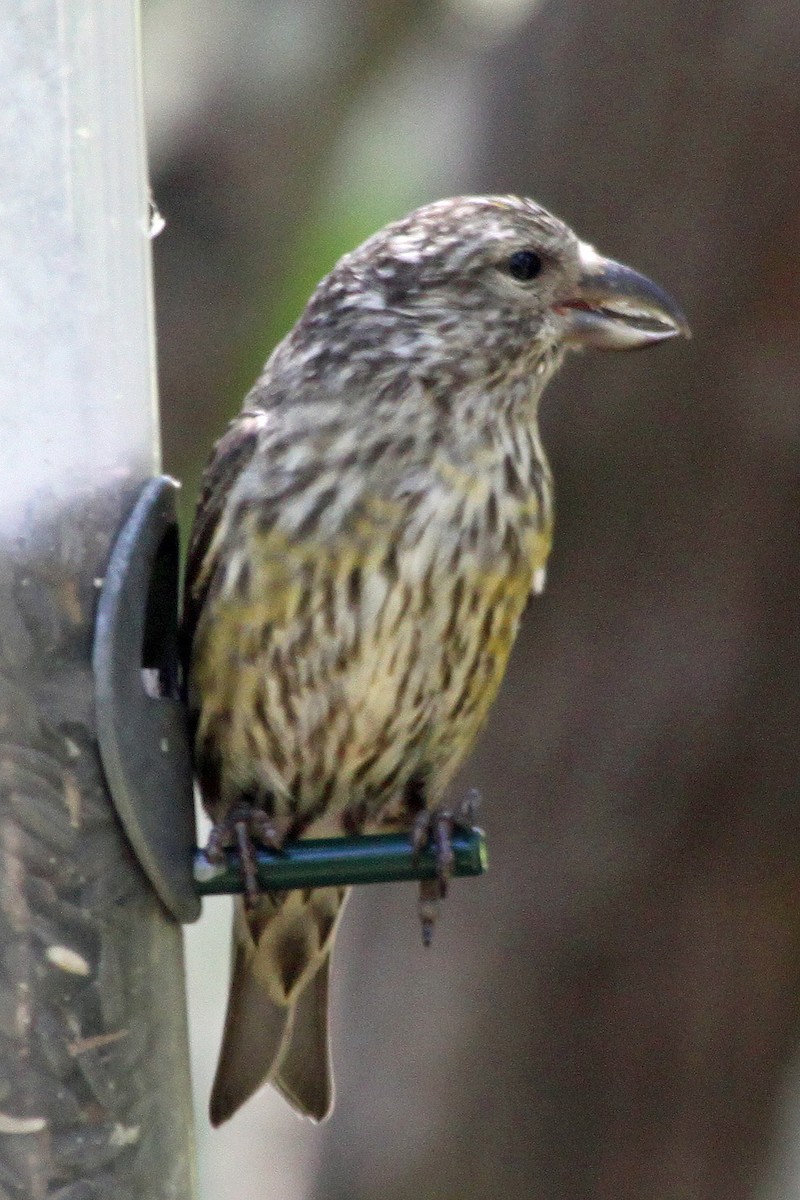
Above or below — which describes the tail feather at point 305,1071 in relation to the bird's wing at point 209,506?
below

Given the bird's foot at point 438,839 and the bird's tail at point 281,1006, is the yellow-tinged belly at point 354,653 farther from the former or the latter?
the bird's tail at point 281,1006

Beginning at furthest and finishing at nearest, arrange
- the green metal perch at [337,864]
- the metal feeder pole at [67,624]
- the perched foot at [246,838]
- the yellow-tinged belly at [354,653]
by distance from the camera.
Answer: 1. the yellow-tinged belly at [354,653]
2. the perched foot at [246,838]
3. the green metal perch at [337,864]
4. the metal feeder pole at [67,624]

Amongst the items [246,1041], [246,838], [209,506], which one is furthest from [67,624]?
[246,1041]

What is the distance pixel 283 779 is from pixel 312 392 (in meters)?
0.69

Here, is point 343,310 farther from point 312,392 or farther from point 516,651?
point 516,651

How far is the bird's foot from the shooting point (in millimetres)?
4324

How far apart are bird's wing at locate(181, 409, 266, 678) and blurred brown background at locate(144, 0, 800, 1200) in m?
1.43

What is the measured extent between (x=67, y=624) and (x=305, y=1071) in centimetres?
126

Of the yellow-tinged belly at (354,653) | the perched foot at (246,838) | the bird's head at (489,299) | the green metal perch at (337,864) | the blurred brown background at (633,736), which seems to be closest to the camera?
the green metal perch at (337,864)

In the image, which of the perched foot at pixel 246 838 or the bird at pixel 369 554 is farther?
the bird at pixel 369 554

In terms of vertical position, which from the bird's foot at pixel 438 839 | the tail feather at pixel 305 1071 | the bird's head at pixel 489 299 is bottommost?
the tail feather at pixel 305 1071

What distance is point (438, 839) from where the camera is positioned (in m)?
4.43

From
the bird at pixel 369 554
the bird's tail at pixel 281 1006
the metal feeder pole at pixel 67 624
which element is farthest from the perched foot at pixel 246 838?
the bird's tail at pixel 281 1006

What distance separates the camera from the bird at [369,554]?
4543mm
